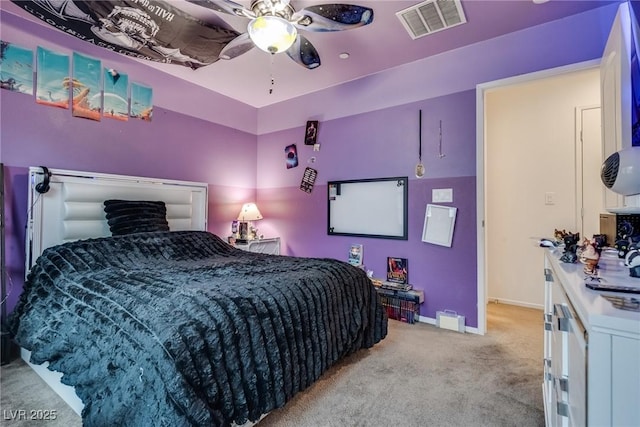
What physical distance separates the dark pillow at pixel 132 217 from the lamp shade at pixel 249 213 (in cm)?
117

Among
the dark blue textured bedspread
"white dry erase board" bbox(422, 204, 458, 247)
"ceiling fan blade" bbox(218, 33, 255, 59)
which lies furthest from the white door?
"ceiling fan blade" bbox(218, 33, 255, 59)

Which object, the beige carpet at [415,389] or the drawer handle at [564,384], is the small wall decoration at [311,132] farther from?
the drawer handle at [564,384]

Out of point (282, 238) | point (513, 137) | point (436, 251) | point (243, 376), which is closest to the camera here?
point (243, 376)

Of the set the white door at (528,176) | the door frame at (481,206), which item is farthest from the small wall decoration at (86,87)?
the white door at (528,176)

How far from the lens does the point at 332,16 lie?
1912mm

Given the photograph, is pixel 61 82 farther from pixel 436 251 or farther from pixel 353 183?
pixel 436 251

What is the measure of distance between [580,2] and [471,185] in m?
1.50

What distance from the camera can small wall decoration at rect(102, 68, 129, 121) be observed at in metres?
2.78

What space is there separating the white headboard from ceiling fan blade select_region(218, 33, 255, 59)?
4.84 ft

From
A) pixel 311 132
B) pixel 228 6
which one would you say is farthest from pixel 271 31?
pixel 311 132

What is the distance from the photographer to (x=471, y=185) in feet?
9.09

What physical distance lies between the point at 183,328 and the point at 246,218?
2793mm

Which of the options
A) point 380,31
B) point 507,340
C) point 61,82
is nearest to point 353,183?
point 380,31

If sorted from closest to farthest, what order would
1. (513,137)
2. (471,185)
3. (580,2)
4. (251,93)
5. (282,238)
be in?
(580,2), (471,185), (513,137), (251,93), (282,238)
